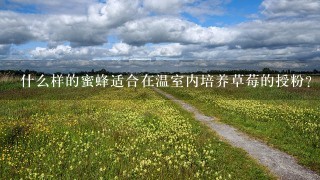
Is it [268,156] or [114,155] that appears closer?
[114,155]

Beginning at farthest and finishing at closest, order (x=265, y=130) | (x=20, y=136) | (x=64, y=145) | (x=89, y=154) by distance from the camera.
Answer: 1. (x=265, y=130)
2. (x=20, y=136)
3. (x=64, y=145)
4. (x=89, y=154)

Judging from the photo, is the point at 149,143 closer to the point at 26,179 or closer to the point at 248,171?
the point at 248,171

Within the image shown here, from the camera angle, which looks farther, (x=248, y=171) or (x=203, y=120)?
(x=203, y=120)

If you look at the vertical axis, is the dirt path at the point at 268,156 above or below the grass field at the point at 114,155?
below

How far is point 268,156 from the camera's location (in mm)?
13016

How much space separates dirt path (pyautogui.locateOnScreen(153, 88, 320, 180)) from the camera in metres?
10.9

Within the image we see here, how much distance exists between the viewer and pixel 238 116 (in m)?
23.2

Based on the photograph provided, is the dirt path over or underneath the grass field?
underneath

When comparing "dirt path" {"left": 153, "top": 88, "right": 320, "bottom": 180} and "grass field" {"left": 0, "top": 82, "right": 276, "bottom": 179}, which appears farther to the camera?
"dirt path" {"left": 153, "top": 88, "right": 320, "bottom": 180}

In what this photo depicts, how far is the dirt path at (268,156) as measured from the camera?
1088cm

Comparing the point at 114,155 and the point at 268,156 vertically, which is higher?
the point at 114,155

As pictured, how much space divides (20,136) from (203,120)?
12.2 metres

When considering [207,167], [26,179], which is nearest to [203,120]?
[207,167]

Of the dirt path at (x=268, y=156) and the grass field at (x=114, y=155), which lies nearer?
the grass field at (x=114, y=155)
